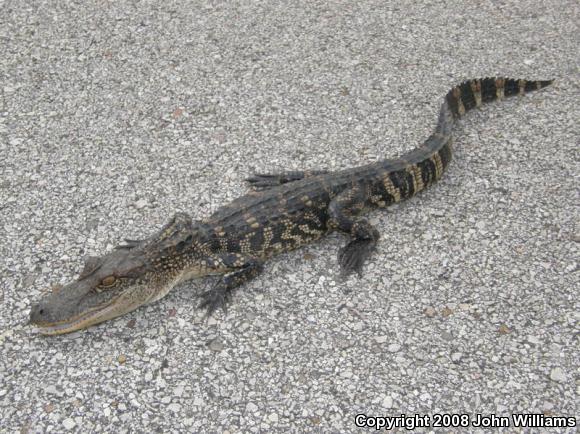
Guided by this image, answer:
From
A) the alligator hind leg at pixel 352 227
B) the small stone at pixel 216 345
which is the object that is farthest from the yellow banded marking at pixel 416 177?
the small stone at pixel 216 345

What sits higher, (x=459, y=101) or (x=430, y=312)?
(x=459, y=101)

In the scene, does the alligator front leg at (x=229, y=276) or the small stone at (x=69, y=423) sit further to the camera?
the alligator front leg at (x=229, y=276)

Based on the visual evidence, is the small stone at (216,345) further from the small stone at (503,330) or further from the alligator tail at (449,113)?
the alligator tail at (449,113)

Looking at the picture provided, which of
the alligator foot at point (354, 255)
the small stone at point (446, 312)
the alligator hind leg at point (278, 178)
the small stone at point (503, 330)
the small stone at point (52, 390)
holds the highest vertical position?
the alligator hind leg at point (278, 178)

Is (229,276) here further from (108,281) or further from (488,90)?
(488,90)

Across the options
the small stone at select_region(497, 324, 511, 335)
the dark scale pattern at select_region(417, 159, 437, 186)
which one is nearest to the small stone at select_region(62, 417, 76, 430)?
the small stone at select_region(497, 324, 511, 335)

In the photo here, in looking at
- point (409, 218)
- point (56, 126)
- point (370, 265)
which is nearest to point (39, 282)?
point (56, 126)

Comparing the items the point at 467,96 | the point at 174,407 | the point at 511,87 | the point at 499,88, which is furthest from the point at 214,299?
the point at 511,87
